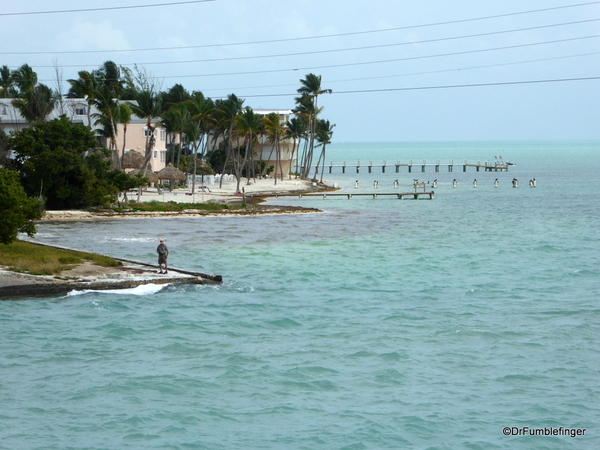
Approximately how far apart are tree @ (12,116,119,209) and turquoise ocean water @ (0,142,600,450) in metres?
12.8

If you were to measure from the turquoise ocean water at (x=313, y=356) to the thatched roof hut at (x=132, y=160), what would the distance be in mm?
32380

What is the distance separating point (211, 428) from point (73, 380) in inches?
175

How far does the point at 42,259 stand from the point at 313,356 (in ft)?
44.4

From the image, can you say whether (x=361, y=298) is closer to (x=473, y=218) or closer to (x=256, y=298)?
(x=256, y=298)

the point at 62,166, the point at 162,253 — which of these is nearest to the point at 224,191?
the point at 62,166

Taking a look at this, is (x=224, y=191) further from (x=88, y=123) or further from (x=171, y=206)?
(x=171, y=206)

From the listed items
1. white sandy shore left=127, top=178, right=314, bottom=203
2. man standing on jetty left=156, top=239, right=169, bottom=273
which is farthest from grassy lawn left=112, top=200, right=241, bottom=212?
man standing on jetty left=156, top=239, right=169, bottom=273

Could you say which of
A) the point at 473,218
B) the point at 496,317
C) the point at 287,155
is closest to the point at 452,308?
the point at 496,317

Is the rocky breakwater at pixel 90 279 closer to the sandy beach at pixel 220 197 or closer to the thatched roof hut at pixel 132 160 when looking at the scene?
the sandy beach at pixel 220 197

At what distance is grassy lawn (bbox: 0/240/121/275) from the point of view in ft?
90.1

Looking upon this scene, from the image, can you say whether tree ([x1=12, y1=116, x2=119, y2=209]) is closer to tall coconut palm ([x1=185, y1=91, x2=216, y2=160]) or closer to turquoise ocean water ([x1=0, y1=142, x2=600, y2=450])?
turquoise ocean water ([x1=0, y1=142, x2=600, y2=450])

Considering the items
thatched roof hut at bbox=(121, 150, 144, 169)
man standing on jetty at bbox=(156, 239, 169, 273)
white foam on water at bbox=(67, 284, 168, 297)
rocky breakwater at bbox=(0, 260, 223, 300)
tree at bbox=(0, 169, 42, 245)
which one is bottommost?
white foam on water at bbox=(67, 284, 168, 297)

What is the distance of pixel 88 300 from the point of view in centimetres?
2550

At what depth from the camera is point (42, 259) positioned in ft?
95.7
